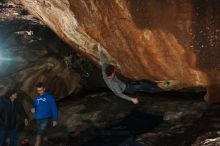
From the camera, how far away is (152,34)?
352 inches

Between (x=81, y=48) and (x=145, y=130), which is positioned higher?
(x=81, y=48)

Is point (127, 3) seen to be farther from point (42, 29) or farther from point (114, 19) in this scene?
point (42, 29)

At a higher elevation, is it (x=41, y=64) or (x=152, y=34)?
(x=152, y=34)

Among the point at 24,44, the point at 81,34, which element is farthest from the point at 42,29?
the point at 81,34

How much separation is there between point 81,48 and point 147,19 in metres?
3.10

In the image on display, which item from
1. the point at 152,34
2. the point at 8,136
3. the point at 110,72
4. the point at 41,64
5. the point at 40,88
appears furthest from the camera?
the point at 41,64

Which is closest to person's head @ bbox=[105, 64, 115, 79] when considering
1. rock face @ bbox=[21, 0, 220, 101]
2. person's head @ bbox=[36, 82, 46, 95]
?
rock face @ bbox=[21, 0, 220, 101]

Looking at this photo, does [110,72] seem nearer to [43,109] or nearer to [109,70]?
[109,70]

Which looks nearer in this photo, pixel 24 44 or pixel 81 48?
pixel 81 48

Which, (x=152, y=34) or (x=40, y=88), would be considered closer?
(x=152, y=34)

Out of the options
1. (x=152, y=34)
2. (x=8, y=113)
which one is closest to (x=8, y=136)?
(x=8, y=113)

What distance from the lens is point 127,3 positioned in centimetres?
855

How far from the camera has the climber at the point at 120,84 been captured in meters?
9.62

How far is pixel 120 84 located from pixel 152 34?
155 centimetres
